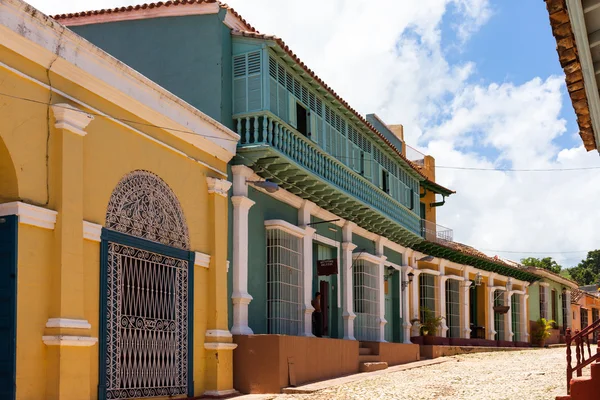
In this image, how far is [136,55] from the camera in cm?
1471

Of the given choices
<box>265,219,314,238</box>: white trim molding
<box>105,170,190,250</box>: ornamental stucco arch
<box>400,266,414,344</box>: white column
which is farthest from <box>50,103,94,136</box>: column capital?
<box>400,266,414,344</box>: white column

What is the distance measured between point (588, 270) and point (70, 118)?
7383 centimetres

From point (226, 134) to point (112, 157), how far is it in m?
3.06

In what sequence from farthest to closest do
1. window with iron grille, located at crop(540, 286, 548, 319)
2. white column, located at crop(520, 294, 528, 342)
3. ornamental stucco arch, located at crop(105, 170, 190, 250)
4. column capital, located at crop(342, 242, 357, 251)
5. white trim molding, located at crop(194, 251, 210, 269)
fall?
window with iron grille, located at crop(540, 286, 548, 319)
white column, located at crop(520, 294, 528, 342)
column capital, located at crop(342, 242, 357, 251)
white trim molding, located at crop(194, 251, 210, 269)
ornamental stucco arch, located at crop(105, 170, 190, 250)

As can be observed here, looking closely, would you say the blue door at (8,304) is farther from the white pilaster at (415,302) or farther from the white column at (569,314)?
the white column at (569,314)

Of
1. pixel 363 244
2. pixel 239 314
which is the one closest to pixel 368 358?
pixel 363 244

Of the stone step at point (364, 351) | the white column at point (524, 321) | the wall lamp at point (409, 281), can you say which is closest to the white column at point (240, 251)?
A: the stone step at point (364, 351)

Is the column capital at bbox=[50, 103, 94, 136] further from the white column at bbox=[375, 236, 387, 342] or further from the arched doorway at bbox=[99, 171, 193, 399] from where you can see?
the white column at bbox=[375, 236, 387, 342]

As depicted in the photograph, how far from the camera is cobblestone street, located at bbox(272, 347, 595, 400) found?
12.4 meters

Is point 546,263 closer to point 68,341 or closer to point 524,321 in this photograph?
point 524,321

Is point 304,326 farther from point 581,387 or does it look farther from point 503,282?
point 503,282

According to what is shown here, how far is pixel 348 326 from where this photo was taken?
18.4 metres

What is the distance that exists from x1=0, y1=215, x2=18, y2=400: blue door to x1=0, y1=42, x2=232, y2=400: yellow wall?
3.1 inches

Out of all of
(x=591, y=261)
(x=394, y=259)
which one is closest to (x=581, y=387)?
(x=394, y=259)
